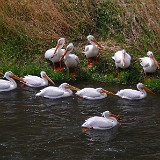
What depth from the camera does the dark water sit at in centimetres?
973

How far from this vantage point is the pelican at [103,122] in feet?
35.4

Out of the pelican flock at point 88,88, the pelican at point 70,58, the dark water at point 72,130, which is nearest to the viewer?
the dark water at point 72,130

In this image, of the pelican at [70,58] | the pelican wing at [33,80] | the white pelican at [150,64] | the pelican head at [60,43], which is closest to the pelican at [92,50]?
the pelican at [70,58]


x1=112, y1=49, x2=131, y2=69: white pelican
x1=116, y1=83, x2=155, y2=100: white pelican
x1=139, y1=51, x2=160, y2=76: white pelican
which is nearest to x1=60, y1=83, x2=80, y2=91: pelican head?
x1=116, y1=83, x2=155, y2=100: white pelican

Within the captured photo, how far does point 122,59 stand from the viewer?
13.5 metres

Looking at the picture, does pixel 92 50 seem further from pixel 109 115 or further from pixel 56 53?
pixel 109 115

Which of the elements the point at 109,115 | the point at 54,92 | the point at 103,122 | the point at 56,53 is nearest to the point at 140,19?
the point at 56,53

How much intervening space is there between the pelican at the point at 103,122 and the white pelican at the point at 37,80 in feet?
8.64

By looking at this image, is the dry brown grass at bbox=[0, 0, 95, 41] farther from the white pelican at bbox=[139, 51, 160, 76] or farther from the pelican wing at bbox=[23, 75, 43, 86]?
the white pelican at bbox=[139, 51, 160, 76]

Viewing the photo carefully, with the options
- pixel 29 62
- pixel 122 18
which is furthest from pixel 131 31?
pixel 29 62

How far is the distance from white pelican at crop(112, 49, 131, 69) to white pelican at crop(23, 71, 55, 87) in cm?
149

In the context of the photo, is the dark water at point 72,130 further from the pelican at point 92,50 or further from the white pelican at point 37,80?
the pelican at point 92,50

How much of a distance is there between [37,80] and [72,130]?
293 cm

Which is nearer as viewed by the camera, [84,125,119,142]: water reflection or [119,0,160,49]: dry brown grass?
[84,125,119,142]: water reflection
